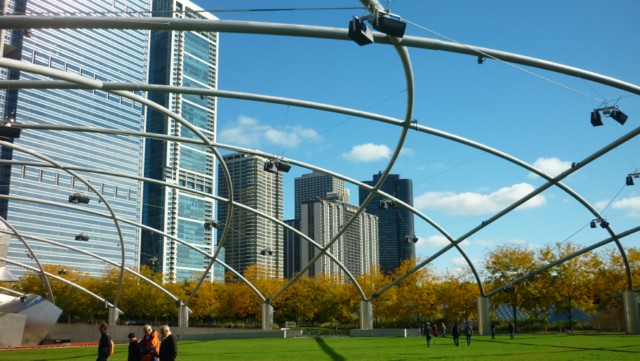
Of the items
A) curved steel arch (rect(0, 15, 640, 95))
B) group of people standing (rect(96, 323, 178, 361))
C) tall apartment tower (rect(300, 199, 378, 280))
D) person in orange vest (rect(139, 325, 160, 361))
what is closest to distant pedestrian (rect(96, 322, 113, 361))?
group of people standing (rect(96, 323, 178, 361))

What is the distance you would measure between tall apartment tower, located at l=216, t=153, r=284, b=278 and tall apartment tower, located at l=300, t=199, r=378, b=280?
6.82 meters

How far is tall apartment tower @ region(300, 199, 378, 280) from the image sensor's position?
367 ft

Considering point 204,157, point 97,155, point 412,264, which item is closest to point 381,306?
point 412,264

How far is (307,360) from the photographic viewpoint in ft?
69.8

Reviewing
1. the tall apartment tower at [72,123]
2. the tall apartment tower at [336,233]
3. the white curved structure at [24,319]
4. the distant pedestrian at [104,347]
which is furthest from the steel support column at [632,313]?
the tall apartment tower at [72,123]

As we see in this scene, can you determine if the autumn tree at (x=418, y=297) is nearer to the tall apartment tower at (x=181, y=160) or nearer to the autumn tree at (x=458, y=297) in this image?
the autumn tree at (x=458, y=297)

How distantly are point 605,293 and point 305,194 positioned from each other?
9763 cm

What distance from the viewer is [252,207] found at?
66.3 metres

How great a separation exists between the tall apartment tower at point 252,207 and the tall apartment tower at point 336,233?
22.4 ft

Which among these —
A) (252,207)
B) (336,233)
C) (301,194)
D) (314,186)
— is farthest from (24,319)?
(314,186)

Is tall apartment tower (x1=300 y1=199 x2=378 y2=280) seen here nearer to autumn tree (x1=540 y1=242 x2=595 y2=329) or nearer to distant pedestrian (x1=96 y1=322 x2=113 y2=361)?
A: autumn tree (x1=540 y1=242 x2=595 y2=329)

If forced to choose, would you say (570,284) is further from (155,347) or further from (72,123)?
(72,123)

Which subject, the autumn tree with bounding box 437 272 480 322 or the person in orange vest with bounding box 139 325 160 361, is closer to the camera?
the person in orange vest with bounding box 139 325 160 361

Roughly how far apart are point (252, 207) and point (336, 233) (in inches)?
1535
